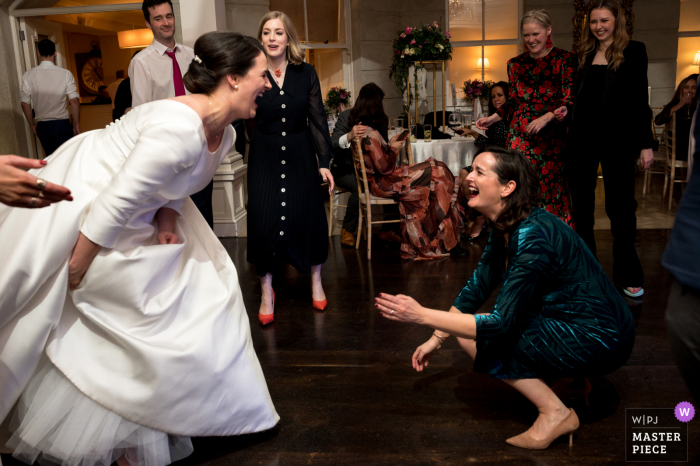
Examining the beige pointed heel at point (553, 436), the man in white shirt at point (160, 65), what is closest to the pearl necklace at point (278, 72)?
the man in white shirt at point (160, 65)

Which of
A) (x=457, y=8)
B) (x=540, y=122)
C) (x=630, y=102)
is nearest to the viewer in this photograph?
(x=630, y=102)

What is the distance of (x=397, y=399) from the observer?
7.70 feet

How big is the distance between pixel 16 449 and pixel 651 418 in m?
2.06

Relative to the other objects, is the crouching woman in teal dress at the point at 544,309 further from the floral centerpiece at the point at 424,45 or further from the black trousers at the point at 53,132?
the black trousers at the point at 53,132

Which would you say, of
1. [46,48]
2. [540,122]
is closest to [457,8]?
[46,48]

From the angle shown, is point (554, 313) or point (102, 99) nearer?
point (554, 313)

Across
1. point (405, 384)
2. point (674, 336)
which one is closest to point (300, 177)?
point (405, 384)

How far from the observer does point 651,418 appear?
2080 millimetres

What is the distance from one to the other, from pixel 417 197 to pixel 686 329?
359 cm

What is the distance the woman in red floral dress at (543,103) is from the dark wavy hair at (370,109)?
1.25m

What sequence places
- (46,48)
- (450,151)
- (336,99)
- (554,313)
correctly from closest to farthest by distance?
(554,313), (450,151), (46,48), (336,99)

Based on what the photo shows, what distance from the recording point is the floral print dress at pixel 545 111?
343 cm

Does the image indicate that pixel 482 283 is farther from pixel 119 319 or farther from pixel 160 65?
pixel 160 65

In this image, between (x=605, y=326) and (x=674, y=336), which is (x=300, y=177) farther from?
(x=674, y=336)
